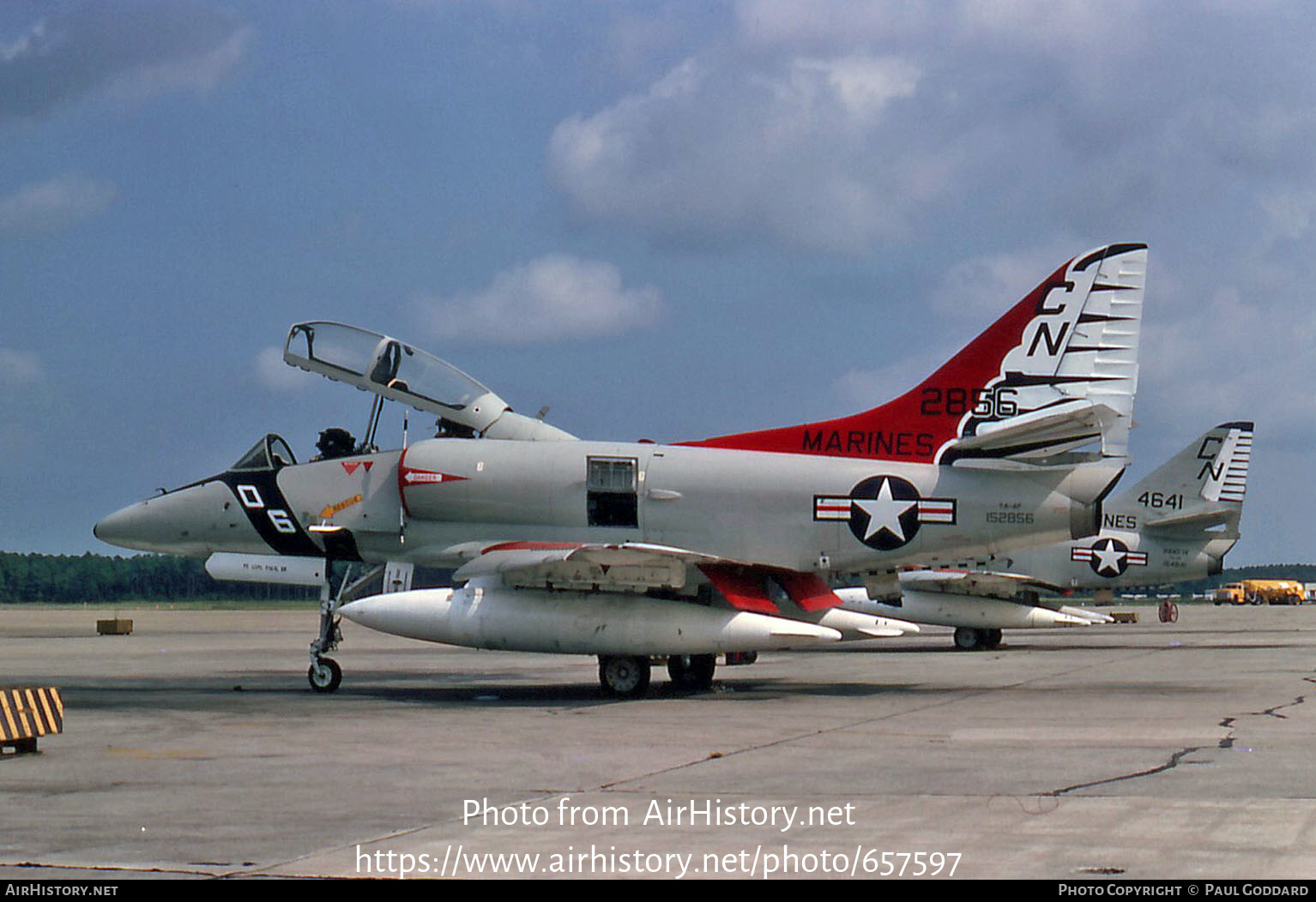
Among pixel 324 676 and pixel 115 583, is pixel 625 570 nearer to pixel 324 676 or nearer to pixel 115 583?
pixel 324 676

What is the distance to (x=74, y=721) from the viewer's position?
15125 mm

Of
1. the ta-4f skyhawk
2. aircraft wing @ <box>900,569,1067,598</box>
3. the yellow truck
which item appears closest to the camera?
the ta-4f skyhawk

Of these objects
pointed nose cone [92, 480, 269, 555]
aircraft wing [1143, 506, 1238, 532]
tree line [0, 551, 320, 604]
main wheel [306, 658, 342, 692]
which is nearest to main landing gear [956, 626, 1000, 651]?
aircraft wing [1143, 506, 1238, 532]

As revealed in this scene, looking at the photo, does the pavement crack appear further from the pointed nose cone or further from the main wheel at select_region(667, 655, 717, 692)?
the pointed nose cone

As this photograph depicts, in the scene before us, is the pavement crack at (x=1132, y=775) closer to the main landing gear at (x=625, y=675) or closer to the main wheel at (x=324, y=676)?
the main landing gear at (x=625, y=675)

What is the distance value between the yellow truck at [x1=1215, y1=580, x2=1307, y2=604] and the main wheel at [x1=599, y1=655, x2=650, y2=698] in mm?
101742

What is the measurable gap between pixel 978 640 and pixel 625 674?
17.6 meters

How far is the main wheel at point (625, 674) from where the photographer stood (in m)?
17.9

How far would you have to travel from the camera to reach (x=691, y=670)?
19406 mm

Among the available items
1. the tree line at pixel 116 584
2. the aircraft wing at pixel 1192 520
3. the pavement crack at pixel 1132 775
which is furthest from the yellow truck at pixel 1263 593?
the pavement crack at pixel 1132 775

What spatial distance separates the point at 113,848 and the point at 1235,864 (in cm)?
590

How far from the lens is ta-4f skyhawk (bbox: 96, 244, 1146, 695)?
57.8 feet

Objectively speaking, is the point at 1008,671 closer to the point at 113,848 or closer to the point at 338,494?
the point at 338,494

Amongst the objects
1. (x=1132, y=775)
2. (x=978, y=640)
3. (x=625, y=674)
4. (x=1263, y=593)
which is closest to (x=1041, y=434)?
(x=625, y=674)
